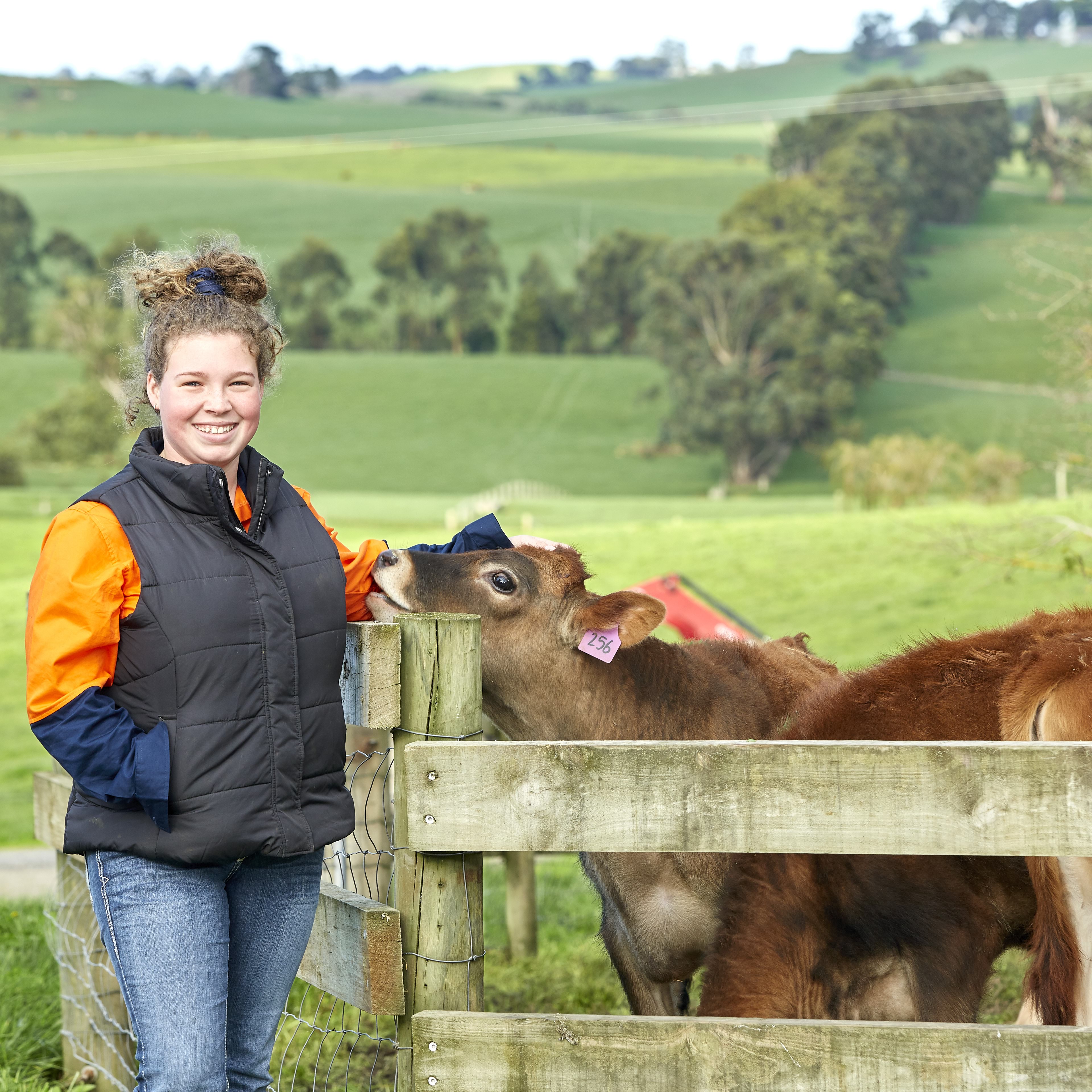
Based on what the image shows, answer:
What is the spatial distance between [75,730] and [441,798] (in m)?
0.74

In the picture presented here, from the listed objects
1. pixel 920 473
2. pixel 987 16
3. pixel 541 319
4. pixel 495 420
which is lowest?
pixel 495 420

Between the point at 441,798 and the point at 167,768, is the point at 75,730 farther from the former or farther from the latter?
the point at 441,798

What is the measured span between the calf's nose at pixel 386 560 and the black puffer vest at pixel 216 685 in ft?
2.86

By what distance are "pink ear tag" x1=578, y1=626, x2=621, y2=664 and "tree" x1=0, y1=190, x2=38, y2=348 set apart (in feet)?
279

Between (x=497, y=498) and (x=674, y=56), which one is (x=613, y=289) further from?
(x=674, y=56)

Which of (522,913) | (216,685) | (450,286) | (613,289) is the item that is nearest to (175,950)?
(216,685)

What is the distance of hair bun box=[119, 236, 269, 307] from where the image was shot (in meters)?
2.76

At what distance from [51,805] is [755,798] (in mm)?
2871

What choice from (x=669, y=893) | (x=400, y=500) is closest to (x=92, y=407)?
(x=400, y=500)

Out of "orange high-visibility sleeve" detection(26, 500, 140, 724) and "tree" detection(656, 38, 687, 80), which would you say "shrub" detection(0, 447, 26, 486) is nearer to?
"orange high-visibility sleeve" detection(26, 500, 140, 724)

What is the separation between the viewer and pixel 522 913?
6.22 meters

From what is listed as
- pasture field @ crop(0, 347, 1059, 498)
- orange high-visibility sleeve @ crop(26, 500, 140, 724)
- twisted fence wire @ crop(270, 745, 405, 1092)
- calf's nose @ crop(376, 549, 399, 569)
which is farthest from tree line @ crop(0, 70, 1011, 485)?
orange high-visibility sleeve @ crop(26, 500, 140, 724)

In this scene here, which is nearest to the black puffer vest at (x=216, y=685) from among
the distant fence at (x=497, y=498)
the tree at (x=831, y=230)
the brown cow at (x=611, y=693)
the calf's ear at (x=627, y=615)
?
the brown cow at (x=611, y=693)

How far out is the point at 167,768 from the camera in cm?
238
